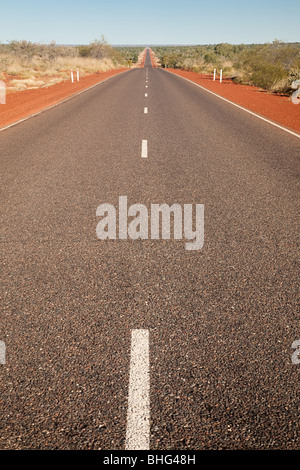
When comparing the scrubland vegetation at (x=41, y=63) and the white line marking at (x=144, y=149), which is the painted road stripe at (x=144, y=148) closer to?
Result: the white line marking at (x=144, y=149)

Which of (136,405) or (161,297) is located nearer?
(136,405)

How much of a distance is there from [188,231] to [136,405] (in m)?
2.67

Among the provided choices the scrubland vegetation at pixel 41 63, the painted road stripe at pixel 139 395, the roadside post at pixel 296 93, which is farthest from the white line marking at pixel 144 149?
the scrubland vegetation at pixel 41 63

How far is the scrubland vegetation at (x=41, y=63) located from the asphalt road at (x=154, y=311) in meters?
22.9

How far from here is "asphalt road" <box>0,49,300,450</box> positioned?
2156 mm

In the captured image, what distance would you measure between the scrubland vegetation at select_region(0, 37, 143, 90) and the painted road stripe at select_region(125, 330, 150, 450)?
26.2 meters

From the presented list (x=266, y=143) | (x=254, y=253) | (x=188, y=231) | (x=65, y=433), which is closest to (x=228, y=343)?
(x=65, y=433)

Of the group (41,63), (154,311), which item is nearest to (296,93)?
(154,311)

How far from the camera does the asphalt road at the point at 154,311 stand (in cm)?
216

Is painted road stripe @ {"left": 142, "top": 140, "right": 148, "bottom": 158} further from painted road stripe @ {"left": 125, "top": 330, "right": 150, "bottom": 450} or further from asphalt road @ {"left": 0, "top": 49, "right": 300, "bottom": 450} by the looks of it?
painted road stripe @ {"left": 125, "top": 330, "right": 150, "bottom": 450}

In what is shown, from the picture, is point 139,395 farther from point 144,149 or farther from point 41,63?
point 41,63

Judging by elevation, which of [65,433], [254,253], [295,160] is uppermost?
[295,160]

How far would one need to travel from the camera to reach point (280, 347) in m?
2.72

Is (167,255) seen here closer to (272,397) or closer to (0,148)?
(272,397)
